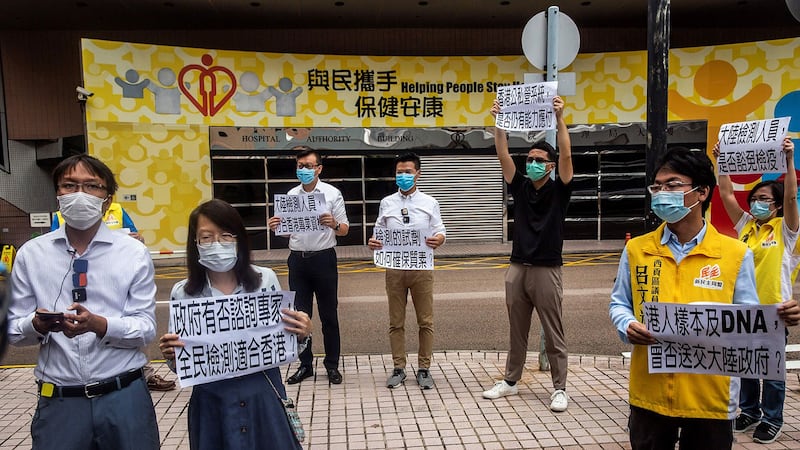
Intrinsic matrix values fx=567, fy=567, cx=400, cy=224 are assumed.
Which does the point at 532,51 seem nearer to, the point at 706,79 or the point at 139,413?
the point at 139,413

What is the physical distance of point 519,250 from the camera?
202 inches

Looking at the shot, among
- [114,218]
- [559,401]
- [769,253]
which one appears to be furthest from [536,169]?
[114,218]

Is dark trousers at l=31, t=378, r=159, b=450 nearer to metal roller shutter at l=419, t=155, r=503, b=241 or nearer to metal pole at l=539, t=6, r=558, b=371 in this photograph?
metal pole at l=539, t=6, r=558, b=371

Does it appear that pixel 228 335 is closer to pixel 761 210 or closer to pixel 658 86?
pixel 658 86

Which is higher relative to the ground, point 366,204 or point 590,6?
point 590,6

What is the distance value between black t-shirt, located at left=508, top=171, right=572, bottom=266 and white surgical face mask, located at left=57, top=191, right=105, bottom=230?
3.47 metres

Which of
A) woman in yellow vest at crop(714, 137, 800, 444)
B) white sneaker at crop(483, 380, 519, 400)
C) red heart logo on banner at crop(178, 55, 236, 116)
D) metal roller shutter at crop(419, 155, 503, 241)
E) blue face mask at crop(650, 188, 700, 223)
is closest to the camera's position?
blue face mask at crop(650, 188, 700, 223)

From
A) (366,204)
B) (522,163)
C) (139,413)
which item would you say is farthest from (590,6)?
(139,413)

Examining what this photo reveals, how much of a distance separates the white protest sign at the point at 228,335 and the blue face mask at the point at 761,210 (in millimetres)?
3622

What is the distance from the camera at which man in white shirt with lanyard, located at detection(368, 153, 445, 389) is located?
5633 mm

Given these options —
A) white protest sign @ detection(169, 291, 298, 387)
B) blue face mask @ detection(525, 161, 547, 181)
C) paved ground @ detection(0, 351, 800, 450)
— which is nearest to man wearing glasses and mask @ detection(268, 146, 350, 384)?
paved ground @ detection(0, 351, 800, 450)

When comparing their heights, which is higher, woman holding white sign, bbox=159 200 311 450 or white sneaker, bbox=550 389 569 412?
woman holding white sign, bbox=159 200 311 450

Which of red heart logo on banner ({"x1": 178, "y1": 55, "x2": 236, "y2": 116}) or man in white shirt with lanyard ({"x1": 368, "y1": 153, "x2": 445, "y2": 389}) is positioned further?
red heart logo on banner ({"x1": 178, "y1": 55, "x2": 236, "y2": 116})

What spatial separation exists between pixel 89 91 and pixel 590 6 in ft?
47.9
